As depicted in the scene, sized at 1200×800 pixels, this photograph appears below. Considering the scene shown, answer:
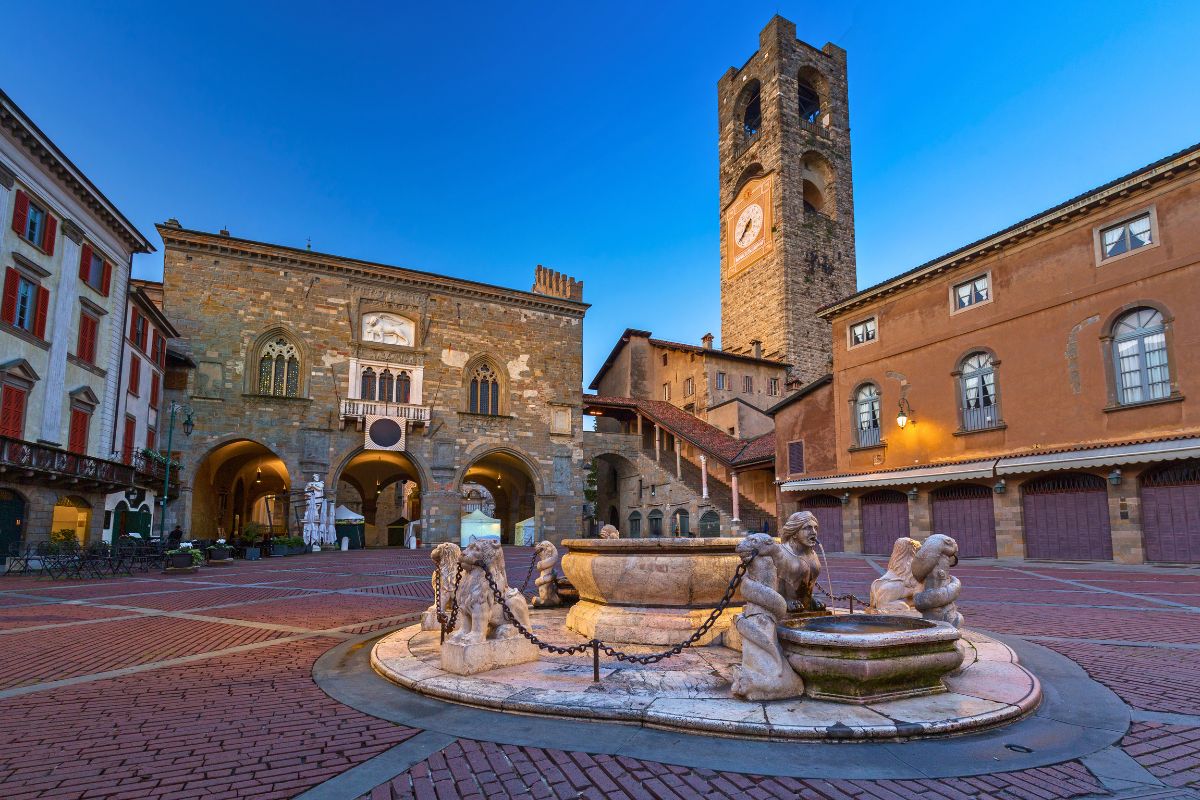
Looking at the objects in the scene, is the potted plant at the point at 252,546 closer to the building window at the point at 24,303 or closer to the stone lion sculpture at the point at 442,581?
the building window at the point at 24,303

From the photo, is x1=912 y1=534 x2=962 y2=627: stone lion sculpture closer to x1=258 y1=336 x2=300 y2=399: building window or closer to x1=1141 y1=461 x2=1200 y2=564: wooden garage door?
x1=1141 y1=461 x2=1200 y2=564: wooden garage door

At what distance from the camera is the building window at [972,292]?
19.1 meters

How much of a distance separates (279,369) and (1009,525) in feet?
94.6

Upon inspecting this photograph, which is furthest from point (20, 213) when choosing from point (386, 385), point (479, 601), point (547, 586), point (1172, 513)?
point (1172, 513)

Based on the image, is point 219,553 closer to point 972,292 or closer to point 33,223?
point 33,223

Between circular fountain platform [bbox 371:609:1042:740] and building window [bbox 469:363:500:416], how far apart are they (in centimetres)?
2768

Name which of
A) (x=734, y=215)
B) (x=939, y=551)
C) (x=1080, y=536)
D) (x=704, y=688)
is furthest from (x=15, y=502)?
(x=734, y=215)

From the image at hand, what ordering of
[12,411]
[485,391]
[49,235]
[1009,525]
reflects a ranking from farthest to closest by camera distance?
[485,391] → [49,235] → [1009,525] → [12,411]

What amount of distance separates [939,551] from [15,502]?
850 inches

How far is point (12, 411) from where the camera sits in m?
17.1

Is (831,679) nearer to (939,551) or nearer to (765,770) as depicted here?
(765,770)

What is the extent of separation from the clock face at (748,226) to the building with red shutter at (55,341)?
35.4 m

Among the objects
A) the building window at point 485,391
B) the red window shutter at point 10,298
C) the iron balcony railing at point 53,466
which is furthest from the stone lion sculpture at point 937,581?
the building window at point 485,391

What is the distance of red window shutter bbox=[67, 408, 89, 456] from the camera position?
64.1ft
